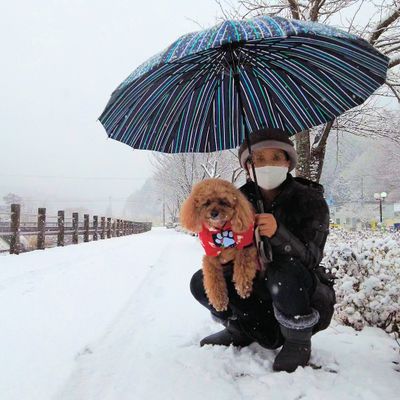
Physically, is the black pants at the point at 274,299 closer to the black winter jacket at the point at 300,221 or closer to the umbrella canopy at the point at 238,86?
the black winter jacket at the point at 300,221

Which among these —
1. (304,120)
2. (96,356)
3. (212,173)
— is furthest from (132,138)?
(212,173)

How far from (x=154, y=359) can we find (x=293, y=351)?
0.92m

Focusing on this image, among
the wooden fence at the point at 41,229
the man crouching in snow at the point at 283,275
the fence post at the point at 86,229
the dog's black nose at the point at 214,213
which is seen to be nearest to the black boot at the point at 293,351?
the man crouching in snow at the point at 283,275

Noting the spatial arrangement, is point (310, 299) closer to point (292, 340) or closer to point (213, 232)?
point (292, 340)

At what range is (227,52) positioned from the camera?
89.2 inches

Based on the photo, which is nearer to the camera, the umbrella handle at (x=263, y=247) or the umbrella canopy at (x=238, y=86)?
the umbrella canopy at (x=238, y=86)

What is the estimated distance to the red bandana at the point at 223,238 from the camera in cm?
221

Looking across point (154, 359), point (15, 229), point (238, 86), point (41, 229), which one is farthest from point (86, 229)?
point (238, 86)

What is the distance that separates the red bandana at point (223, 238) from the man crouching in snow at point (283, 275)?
0.53 feet

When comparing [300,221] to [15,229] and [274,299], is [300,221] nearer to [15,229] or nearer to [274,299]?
[274,299]

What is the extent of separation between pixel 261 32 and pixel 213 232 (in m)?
1.18

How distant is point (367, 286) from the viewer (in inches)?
117

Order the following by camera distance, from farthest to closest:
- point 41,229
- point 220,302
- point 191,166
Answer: point 191,166, point 41,229, point 220,302

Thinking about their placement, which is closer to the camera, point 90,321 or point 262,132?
point 262,132
